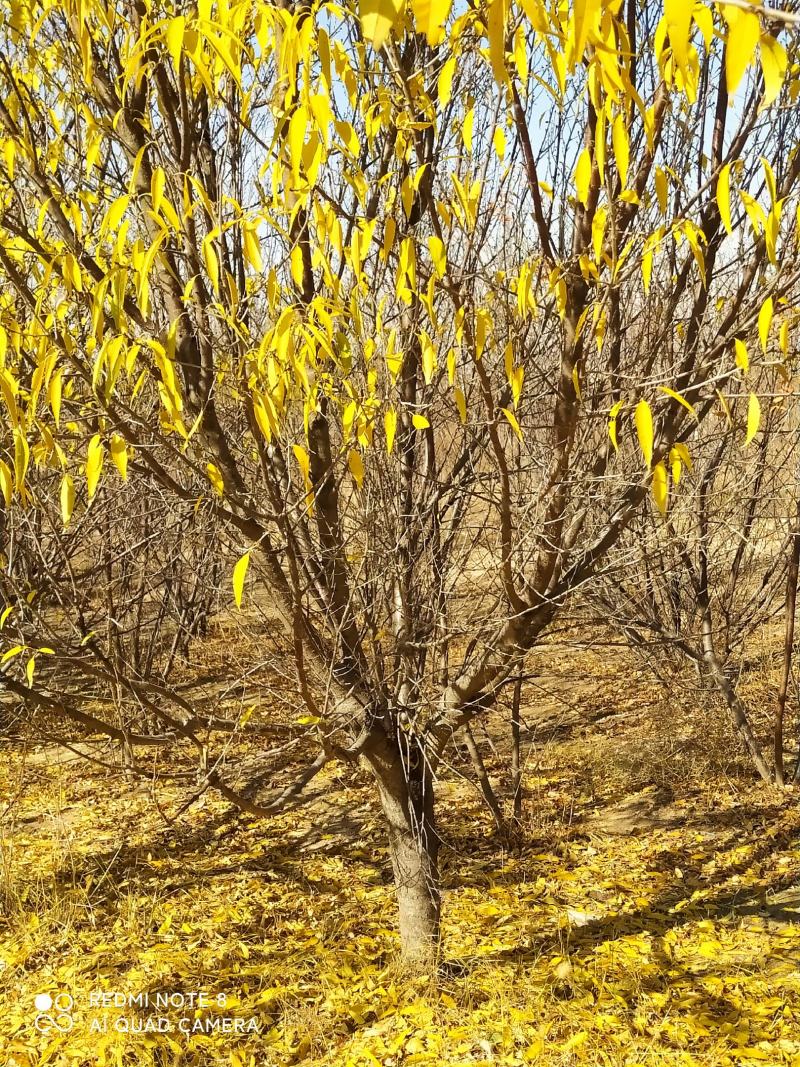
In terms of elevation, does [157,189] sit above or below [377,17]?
above

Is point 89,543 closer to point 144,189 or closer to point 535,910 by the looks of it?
point 144,189

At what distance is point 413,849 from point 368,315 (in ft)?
6.19

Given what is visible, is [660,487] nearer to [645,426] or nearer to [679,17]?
[645,426]

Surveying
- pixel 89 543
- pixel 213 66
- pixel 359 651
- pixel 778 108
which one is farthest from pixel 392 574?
pixel 89 543

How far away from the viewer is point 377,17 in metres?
0.66

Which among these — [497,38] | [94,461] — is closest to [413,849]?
[94,461]

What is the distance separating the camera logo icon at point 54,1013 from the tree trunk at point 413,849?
1198mm

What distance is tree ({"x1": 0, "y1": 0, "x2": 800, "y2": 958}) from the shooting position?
62.0 inches

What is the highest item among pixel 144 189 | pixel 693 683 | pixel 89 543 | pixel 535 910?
pixel 144 189

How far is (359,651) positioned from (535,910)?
5.64 ft

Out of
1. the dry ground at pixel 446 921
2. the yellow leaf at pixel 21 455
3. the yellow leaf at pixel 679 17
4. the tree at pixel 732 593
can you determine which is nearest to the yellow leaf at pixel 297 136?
the yellow leaf at pixel 679 17

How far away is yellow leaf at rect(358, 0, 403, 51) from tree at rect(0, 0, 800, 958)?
54 cm

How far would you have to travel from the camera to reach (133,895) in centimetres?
367

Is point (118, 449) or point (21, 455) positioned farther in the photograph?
point (118, 449)
